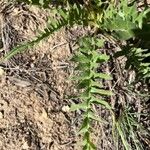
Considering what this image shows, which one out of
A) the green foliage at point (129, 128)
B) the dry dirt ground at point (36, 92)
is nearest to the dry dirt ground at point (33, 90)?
the dry dirt ground at point (36, 92)

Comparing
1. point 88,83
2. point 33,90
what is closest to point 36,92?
point 33,90

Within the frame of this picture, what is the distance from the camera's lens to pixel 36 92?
1.59m

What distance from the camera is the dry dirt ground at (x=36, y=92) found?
1.56 meters

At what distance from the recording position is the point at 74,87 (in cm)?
160

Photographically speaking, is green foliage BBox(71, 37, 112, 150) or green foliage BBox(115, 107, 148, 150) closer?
green foliage BBox(71, 37, 112, 150)

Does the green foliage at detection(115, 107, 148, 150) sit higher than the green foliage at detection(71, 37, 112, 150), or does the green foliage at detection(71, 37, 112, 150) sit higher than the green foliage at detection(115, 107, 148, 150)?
the green foliage at detection(71, 37, 112, 150)

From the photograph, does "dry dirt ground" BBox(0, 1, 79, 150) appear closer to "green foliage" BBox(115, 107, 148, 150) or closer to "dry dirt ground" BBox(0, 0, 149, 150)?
"dry dirt ground" BBox(0, 0, 149, 150)

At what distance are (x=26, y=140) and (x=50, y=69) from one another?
0.97 feet

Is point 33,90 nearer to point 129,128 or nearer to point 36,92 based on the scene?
point 36,92

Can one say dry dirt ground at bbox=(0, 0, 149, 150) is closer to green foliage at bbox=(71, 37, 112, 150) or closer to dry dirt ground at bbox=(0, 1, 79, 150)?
dry dirt ground at bbox=(0, 1, 79, 150)

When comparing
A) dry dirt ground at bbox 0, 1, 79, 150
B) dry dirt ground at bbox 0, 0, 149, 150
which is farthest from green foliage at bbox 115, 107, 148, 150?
dry dirt ground at bbox 0, 1, 79, 150

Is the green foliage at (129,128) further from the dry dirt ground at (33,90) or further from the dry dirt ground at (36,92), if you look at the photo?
the dry dirt ground at (33,90)

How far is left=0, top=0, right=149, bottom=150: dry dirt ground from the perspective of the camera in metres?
1.56

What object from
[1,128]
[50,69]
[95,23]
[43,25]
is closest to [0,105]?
[1,128]
